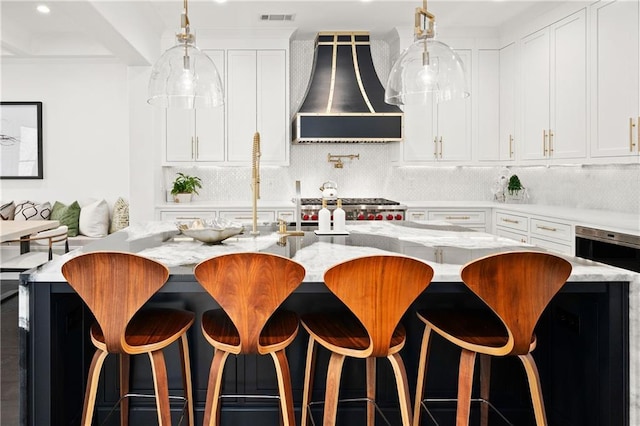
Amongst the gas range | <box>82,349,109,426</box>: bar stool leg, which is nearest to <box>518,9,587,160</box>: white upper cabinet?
the gas range

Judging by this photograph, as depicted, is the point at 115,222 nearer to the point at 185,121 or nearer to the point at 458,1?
the point at 185,121

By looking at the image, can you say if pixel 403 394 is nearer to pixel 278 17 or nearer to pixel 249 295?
pixel 249 295

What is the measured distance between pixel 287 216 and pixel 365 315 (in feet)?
11.2

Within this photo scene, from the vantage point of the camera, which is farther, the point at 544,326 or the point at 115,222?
the point at 115,222

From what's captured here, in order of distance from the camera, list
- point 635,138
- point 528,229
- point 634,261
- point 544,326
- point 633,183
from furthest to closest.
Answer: point 528,229
point 633,183
point 635,138
point 634,261
point 544,326

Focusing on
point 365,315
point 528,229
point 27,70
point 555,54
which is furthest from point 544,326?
point 27,70

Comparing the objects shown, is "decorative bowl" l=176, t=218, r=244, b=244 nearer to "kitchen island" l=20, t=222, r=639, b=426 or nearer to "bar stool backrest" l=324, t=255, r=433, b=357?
"kitchen island" l=20, t=222, r=639, b=426

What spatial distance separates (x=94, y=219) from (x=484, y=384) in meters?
4.82

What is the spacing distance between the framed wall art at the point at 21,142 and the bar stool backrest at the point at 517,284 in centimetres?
587

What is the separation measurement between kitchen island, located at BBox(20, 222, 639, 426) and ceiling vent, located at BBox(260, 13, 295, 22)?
112 inches

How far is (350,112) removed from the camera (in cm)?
492

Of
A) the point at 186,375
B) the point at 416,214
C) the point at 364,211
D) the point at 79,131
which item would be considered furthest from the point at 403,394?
the point at 79,131

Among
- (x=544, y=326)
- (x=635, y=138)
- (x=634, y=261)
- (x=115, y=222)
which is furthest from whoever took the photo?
(x=115, y=222)

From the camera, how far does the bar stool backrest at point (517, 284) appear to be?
1.68 m
